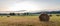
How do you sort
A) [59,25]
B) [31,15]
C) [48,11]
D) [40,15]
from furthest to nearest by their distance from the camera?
[31,15] → [40,15] → [48,11] → [59,25]

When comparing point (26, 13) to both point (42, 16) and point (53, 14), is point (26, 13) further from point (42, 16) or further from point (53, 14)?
point (53, 14)

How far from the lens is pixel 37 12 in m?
8.68

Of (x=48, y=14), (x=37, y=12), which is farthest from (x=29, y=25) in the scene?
(x=48, y=14)

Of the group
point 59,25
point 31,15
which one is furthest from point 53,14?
point 59,25

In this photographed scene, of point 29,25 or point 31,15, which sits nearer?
point 29,25

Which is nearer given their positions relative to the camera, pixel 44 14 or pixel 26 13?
pixel 44 14

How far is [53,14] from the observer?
9.88 metres

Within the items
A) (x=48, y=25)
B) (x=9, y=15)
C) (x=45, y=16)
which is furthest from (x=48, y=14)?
(x=48, y=25)

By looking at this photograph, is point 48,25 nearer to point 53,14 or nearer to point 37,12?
point 37,12

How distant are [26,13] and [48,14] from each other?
135 cm

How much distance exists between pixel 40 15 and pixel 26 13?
91 cm

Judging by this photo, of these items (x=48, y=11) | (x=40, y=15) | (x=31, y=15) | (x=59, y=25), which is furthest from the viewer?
(x=31, y=15)

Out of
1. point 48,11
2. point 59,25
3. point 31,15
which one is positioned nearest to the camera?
point 59,25

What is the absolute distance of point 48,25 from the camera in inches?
230
